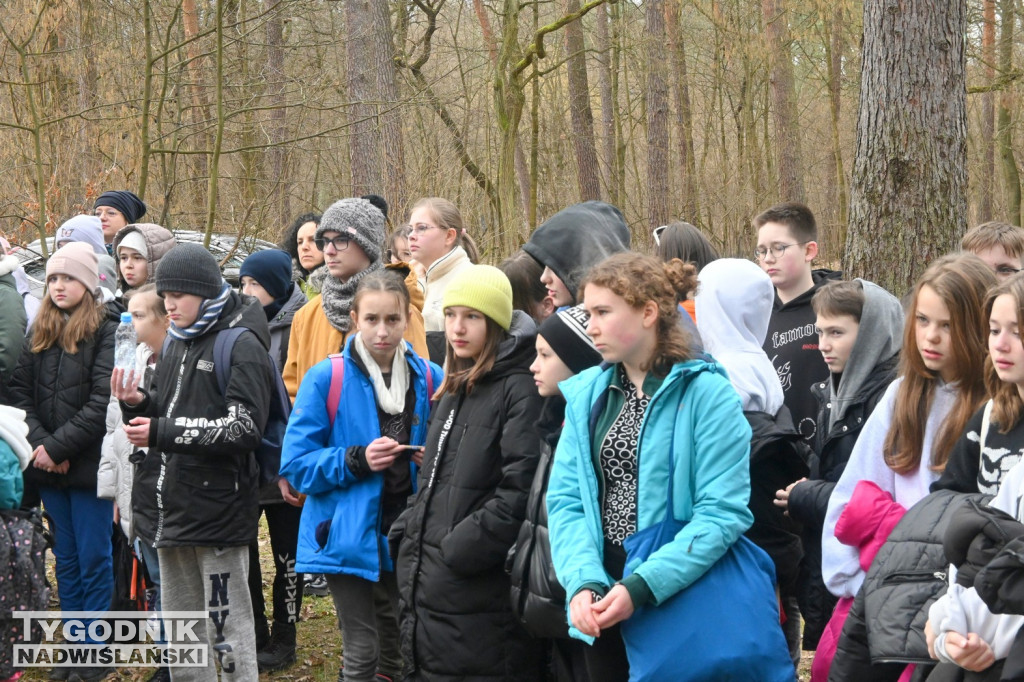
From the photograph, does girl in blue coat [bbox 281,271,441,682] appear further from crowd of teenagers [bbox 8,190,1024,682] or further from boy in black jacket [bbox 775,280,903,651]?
boy in black jacket [bbox 775,280,903,651]

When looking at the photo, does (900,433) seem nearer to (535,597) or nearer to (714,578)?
(714,578)

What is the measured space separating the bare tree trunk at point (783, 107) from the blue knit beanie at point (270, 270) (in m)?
A: 13.9

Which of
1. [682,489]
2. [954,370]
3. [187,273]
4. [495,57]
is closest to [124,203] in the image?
[187,273]

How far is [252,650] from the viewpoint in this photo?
4.77 metres

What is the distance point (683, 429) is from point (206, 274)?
2.66 metres

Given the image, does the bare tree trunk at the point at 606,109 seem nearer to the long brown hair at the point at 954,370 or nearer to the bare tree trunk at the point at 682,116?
the bare tree trunk at the point at 682,116

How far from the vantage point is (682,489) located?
3.13 meters

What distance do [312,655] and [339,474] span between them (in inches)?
80.8

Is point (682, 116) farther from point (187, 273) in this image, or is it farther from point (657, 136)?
point (187, 273)

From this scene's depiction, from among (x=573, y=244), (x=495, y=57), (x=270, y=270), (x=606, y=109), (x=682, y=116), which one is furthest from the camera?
(x=606, y=109)

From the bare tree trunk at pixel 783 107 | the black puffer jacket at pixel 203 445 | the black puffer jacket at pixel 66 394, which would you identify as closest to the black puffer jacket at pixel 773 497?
the black puffer jacket at pixel 203 445

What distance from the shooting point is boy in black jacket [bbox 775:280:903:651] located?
3754mm

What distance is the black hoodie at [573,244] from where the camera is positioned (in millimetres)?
4266

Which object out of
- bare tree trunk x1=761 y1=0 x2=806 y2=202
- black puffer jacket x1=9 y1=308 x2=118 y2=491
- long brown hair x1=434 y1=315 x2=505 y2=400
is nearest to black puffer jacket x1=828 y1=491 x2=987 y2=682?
long brown hair x1=434 y1=315 x2=505 y2=400
